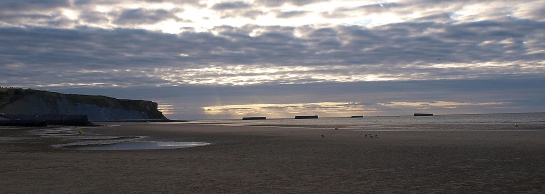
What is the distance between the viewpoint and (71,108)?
13575 centimetres

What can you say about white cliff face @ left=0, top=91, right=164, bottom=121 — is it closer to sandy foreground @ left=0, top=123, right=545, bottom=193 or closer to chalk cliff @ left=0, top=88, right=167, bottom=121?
chalk cliff @ left=0, top=88, right=167, bottom=121

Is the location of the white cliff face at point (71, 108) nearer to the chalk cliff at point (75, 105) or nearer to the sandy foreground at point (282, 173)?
the chalk cliff at point (75, 105)

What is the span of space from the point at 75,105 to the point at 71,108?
3.34 m

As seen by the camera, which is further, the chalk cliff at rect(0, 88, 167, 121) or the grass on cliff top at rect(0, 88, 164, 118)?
the grass on cliff top at rect(0, 88, 164, 118)

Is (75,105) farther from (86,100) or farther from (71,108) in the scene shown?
(86,100)

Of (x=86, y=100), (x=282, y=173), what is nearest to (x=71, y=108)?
(x=86, y=100)

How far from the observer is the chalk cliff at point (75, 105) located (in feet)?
376

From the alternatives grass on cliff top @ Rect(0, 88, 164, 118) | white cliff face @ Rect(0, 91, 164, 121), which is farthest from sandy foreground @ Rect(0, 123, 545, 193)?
grass on cliff top @ Rect(0, 88, 164, 118)

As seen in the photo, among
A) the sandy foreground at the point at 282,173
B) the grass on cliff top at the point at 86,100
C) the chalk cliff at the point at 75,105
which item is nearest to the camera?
the sandy foreground at the point at 282,173

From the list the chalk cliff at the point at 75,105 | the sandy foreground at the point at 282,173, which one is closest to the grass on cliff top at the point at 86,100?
the chalk cliff at the point at 75,105

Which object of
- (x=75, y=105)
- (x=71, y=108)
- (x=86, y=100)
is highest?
(x=86, y=100)

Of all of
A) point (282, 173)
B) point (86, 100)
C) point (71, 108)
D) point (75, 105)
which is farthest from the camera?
point (86, 100)

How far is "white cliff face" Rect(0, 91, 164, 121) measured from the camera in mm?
115613

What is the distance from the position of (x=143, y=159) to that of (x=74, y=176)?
5.43m
